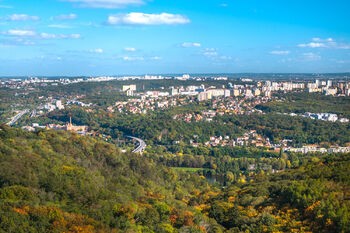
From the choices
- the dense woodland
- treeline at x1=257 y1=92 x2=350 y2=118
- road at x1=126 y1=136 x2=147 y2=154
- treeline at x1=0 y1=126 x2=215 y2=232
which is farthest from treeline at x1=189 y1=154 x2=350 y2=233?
treeline at x1=257 y1=92 x2=350 y2=118

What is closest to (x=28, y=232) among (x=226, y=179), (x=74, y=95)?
(x=226, y=179)

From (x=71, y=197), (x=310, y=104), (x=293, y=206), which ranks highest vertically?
(x=71, y=197)

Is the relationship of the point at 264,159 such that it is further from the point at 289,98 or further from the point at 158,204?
the point at 289,98

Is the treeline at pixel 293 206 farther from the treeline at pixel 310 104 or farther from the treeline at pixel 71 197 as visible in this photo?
the treeline at pixel 310 104

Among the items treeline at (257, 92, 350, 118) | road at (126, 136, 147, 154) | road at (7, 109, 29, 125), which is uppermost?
treeline at (257, 92, 350, 118)

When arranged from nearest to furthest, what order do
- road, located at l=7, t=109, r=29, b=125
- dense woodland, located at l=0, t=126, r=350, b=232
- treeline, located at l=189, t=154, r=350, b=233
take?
1. dense woodland, located at l=0, t=126, r=350, b=232
2. treeline, located at l=189, t=154, r=350, b=233
3. road, located at l=7, t=109, r=29, b=125

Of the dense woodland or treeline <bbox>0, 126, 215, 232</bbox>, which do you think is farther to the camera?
the dense woodland

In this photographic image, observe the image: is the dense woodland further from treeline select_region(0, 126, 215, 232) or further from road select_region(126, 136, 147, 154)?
road select_region(126, 136, 147, 154)

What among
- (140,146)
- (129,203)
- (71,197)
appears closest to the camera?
(71,197)

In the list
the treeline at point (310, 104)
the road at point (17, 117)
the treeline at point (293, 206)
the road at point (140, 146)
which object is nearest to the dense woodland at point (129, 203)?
the treeline at point (293, 206)

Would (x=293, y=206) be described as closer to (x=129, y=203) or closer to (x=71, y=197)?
(x=129, y=203)

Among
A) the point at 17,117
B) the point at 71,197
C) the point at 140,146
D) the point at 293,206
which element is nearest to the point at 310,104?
the point at 140,146

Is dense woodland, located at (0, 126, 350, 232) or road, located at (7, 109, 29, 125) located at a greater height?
dense woodland, located at (0, 126, 350, 232)

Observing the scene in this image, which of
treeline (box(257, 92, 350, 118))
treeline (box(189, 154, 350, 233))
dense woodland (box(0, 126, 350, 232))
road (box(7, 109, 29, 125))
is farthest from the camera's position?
treeline (box(257, 92, 350, 118))
